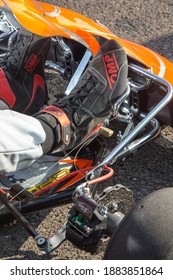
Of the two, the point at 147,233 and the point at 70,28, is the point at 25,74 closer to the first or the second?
the point at 70,28

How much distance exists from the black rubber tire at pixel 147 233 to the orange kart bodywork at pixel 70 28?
843mm

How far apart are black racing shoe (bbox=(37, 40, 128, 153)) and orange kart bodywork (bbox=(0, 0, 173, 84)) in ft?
0.54

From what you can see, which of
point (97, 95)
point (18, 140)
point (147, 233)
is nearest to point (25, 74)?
point (97, 95)

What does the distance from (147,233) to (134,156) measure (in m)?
0.96

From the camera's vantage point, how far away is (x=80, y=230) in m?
1.93

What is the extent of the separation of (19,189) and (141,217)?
56 cm

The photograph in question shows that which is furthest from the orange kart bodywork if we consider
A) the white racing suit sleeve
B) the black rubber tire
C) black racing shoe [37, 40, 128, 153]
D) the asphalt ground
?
the black rubber tire

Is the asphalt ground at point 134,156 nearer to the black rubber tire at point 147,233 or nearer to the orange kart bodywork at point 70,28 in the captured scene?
the orange kart bodywork at point 70,28

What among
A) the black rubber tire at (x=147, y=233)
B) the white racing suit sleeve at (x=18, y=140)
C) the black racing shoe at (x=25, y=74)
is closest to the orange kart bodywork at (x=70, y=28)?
the black racing shoe at (x=25, y=74)

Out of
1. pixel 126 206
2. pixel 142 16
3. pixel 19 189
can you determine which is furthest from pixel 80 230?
pixel 142 16

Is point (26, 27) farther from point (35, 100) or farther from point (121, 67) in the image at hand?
point (121, 67)

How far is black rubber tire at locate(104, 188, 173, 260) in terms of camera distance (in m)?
1.72

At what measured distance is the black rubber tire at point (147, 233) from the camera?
5.64 feet

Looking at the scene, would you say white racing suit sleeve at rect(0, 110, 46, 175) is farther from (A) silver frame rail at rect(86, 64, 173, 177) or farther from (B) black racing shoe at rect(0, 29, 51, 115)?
(B) black racing shoe at rect(0, 29, 51, 115)
